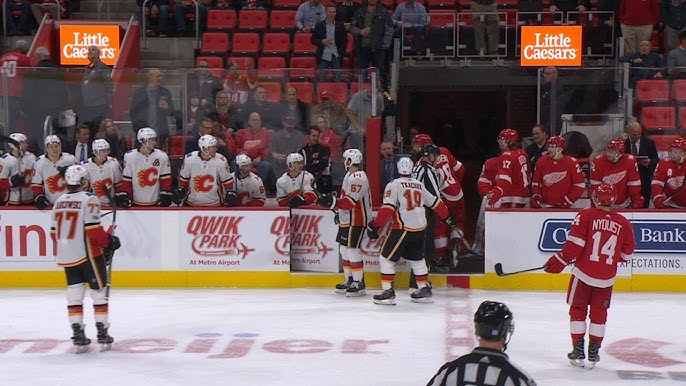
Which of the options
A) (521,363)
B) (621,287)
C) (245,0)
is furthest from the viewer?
(245,0)

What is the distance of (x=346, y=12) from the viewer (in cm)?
1511

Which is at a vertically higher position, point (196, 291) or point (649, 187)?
point (649, 187)

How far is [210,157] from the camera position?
11.1 meters

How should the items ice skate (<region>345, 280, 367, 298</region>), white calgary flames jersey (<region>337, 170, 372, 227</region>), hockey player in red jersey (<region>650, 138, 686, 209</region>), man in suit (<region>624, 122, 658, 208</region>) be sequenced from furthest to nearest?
man in suit (<region>624, 122, 658, 208</region>), hockey player in red jersey (<region>650, 138, 686, 209</region>), ice skate (<region>345, 280, 367, 298</region>), white calgary flames jersey (<region>337, 170, 372, 227</region>)

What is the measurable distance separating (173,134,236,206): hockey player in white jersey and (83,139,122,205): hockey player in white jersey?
0.62 metres

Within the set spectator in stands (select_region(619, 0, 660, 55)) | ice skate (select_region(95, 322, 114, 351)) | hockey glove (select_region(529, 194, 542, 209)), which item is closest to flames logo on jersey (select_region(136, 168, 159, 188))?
ice skate (select_region(95, 322, 114, 351))

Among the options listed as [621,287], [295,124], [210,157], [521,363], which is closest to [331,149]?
[295,124]

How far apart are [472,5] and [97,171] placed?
6.28m

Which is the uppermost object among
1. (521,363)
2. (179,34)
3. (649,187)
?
(179,34)

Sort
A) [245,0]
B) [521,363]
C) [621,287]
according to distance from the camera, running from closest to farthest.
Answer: [521,363]
[621,287]
[245,0]

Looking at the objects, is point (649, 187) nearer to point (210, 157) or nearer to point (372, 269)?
point (372, 269)

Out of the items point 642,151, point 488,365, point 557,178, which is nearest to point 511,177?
point 557,178

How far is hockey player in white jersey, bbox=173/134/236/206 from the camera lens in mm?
11164

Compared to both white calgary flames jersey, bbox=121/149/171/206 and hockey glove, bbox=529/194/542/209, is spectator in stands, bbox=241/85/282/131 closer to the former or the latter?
white calgary flames jersey, bbox=121/149/171/206
